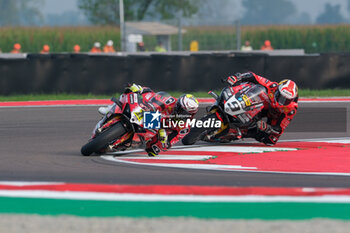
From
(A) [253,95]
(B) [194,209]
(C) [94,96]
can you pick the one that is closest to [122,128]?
(A) [253,95]

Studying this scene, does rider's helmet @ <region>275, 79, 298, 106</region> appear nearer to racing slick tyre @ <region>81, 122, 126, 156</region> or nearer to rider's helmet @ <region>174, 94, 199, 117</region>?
rider's helmet @ <region>174, 94, 199, 117</region>

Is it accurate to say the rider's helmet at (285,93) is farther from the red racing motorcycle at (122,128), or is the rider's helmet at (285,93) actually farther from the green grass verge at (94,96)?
the green grass verge at (94,96)

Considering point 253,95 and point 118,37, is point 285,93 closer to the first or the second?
point 253,95

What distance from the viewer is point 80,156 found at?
1001 centimetres

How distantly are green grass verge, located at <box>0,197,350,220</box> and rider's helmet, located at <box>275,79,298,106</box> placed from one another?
492 centimetres

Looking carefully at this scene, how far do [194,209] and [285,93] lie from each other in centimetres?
517

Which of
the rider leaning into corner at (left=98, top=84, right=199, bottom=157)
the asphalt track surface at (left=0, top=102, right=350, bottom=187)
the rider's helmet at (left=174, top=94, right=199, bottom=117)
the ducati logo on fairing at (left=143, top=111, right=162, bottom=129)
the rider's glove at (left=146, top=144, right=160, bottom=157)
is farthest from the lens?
the rider's glove at (left=146, top=144, right=160, bottom=157)

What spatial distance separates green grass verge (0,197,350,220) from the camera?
597 centimetres

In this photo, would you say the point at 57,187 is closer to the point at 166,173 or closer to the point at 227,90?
the point at 166,173

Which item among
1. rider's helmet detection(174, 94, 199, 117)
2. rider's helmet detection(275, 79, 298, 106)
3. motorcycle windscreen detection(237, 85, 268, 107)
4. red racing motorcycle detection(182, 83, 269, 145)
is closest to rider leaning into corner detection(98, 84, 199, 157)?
rider's helmet detection(174, 94, 199, 117)

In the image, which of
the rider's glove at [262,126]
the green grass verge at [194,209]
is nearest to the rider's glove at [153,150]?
the rider's glove at [262,126]

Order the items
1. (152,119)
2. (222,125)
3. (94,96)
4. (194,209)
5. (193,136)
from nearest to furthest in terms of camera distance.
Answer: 1. (194,209)
2. (152,119)
3. (222,125)
4. (193,136)
5. (94,96)

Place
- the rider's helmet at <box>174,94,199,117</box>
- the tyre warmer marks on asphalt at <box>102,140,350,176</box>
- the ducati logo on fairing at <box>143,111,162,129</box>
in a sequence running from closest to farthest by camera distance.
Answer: the tyre warmer marks on asphalt at <box>102,140,350,176</box>, the ducati logo on fairing at <box>143,111,162,129</box>, the rider's helmet at <box>174,94,199,117</box>

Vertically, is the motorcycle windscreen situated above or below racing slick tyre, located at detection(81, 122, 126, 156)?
above
